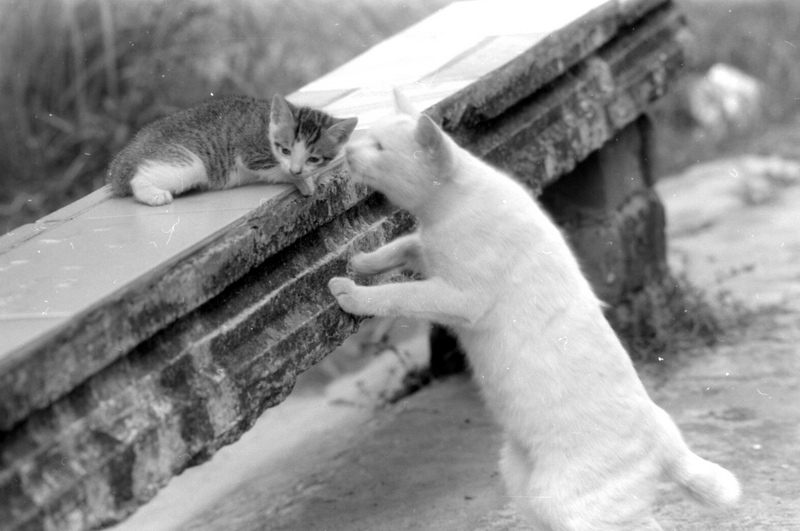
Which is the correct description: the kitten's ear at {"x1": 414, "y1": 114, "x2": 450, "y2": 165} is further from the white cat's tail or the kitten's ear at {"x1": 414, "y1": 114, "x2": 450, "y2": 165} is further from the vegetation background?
the vegetation background

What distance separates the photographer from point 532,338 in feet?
9.31

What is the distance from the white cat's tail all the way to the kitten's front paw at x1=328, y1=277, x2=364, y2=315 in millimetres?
1009

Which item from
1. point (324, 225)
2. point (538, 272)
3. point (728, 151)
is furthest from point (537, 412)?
point (728, 151)

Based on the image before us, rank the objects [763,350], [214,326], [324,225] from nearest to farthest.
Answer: [214,326] < [324,225] < [763,350]

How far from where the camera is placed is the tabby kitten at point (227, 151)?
10.1ft

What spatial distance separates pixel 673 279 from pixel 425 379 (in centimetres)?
140

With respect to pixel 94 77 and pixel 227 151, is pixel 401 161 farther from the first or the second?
pixel 94 77

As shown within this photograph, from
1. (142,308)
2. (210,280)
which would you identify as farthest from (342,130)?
(142,308)

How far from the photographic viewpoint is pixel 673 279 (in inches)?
205

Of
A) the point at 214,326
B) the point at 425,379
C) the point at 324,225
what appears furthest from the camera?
the point at 425,379

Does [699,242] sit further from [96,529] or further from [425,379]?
[96,529]

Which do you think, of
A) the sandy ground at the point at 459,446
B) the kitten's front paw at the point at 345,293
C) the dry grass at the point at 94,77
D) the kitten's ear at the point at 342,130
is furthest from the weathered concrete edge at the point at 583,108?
the dry grass at the point at 94,77

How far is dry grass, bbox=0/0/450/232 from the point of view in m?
6.03

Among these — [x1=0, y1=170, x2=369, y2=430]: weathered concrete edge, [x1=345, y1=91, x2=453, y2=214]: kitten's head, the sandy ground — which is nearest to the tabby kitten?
[x1=0, y1=170, x2=369, y2=430]: weathered concrete edge
